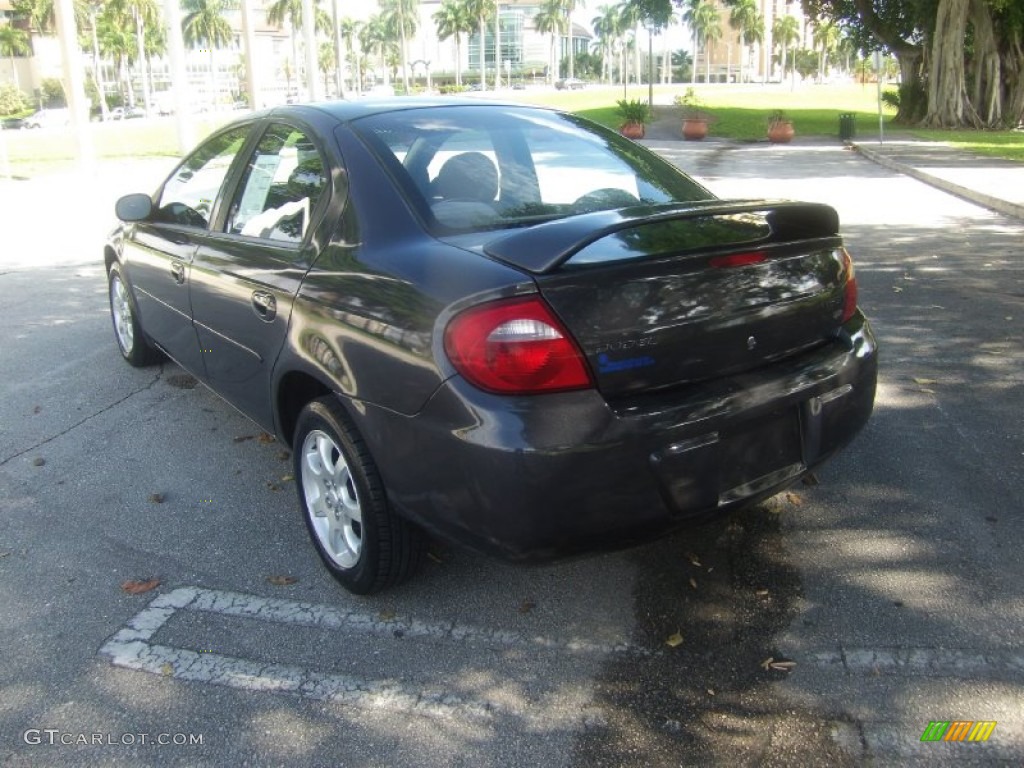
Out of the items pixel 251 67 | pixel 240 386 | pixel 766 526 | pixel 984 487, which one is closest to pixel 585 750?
pixel 766 526

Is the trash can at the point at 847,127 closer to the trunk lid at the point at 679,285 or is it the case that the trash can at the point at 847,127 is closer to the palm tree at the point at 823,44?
the trunk lid at the point at 679,285

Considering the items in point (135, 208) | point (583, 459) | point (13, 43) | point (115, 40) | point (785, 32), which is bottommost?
point (583, 459)

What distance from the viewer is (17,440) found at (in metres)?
4.91

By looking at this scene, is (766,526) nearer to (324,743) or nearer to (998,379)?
(324,743)

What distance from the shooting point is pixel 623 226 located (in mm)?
2750

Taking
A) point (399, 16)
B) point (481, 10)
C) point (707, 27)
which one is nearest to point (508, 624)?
point (481, 10)

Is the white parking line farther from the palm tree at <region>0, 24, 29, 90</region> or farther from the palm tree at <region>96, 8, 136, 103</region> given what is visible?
the palm tree at <region>0, 24, 29, 90</region>

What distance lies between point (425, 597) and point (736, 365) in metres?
1.37

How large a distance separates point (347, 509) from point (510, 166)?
151cm

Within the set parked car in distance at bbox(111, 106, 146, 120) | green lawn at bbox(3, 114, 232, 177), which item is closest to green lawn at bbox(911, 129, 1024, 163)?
green lawn at bbox(3, 114, 232, 177)

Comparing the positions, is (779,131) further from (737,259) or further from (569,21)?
(569,21)

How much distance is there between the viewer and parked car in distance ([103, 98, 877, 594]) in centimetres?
255

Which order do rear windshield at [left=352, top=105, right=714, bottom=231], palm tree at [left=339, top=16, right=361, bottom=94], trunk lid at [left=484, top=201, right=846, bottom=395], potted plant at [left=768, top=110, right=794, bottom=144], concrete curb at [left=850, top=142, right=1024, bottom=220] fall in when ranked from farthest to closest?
palm tree at [left=339, top=16, right=361, bottom=94] < potted plant at [left=768, top=110, right=794, bottom=144] < concrete curb at [left=850, top=142, right=1024, bottom=220] < rear windshield at [left=352, top=105, right=714, bottom=231] < trunk lid at [left=484, top=201, right=846, bottom=395]

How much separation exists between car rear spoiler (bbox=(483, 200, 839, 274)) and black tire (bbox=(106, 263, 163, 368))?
369cm
